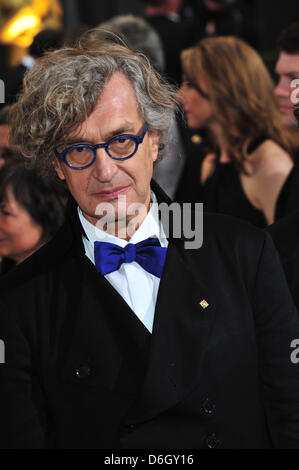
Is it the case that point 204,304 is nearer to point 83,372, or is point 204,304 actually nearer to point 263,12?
point 83,372

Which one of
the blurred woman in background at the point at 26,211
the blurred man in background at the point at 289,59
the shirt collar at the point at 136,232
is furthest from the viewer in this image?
the blurred man in background at the point at 289,59

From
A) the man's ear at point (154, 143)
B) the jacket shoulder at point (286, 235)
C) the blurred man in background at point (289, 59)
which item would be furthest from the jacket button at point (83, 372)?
the blurred man in background at point (289, 59)

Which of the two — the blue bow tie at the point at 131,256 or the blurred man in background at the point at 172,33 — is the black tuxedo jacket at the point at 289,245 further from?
the blurred man in background at the point at 172,33

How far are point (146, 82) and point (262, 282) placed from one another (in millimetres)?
757

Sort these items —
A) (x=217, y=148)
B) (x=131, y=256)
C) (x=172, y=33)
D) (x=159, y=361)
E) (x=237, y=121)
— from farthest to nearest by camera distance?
(x=172, y=33)
(x=217, y=148)
(x=237, y=121)
(x=131, y=256)
(x=159, y=361)

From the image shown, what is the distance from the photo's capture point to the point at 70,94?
209 centimetres

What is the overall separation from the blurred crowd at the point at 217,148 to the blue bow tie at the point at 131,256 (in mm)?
975

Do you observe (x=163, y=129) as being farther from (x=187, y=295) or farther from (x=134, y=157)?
(x=187, y=295)

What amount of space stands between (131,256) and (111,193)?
22 centimetres

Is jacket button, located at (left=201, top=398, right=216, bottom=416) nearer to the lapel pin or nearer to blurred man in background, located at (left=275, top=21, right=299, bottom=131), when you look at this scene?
the lapel pin

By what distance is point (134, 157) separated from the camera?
2.15 meters

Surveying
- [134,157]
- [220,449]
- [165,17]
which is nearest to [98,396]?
[220,449]

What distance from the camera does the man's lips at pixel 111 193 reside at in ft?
6.98

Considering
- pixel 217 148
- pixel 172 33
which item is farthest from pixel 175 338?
pixel 172 33
